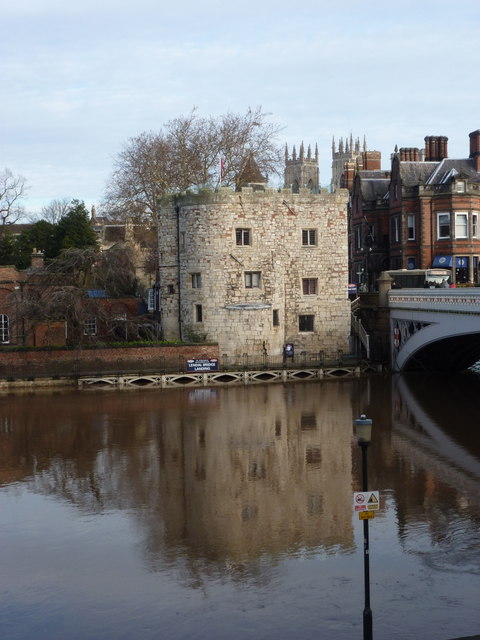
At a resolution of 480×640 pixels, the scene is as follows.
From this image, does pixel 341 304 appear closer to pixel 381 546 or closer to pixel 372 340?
pixel 372 340

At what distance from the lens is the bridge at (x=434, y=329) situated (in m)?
38.8

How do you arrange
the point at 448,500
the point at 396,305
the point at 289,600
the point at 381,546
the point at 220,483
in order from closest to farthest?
the point at 289,600, the point at 381,546, the point at 448,500, the point at 220,483, the point at 396,305

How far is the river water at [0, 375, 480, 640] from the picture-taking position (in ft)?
55.9

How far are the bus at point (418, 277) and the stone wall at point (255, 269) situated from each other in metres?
5.60

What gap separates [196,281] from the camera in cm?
5138

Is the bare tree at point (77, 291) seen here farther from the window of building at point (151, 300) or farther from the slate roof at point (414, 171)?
the slate roof at point (414, 171)

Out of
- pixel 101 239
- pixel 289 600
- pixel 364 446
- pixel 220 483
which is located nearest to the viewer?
pixel 364 446

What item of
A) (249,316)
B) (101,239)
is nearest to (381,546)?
(249,316)

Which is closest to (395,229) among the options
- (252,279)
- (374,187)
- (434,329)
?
(374,187)

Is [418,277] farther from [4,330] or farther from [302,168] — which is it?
[302,168]

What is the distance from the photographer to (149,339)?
5300 cm

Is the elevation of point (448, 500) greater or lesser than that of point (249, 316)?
lesser

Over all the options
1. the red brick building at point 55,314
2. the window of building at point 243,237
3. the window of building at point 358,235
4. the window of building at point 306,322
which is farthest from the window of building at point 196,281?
the window of building at point 358,235

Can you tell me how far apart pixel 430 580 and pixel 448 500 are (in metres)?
6.45
